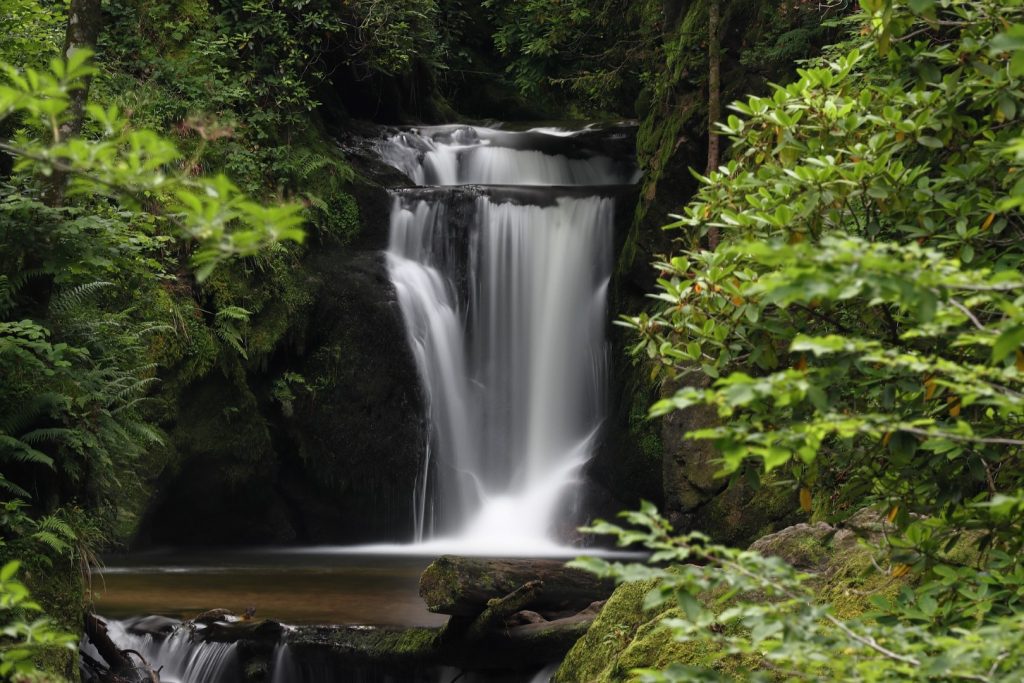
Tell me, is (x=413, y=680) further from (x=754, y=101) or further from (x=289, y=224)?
(x=289, y=224)

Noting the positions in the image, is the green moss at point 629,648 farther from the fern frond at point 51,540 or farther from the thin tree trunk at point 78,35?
the thin tree trunk at point 78,35

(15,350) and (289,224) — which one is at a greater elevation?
(289,224)

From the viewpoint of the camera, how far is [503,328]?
14.1 metres

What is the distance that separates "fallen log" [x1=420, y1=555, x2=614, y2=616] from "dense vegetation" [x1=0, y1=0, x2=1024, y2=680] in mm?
1678

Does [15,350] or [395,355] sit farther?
[395,355]

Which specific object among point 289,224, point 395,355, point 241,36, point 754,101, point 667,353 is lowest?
point 395,355

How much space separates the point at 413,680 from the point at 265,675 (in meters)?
1.12

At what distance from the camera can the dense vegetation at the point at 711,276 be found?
228 cm

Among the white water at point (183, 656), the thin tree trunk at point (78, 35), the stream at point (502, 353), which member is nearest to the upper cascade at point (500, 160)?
the stream at point (502, 353)

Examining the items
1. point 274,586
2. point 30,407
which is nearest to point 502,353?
point 274,586

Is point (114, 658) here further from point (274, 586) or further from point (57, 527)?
point (274, 586)

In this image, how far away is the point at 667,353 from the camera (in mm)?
3766

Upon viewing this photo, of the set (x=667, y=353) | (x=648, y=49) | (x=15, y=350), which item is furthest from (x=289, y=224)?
(x=648, y=49)

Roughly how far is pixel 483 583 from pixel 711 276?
11.7ft
